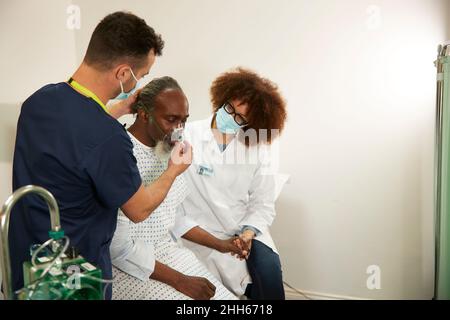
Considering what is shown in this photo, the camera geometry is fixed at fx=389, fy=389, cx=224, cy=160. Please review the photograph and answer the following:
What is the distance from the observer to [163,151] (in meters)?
1.40

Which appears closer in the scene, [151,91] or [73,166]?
[73,166]

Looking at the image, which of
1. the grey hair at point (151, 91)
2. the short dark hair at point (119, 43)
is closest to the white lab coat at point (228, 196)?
the grey hair at point (151, 91)

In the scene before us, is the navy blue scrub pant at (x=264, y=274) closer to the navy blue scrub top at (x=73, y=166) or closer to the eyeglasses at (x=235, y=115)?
the eyeglasses at (x=235, y=115)

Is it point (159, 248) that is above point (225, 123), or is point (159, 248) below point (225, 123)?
below

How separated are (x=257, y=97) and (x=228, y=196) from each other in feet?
1.24

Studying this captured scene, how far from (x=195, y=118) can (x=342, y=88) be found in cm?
53

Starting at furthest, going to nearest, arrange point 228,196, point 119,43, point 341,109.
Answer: point 228,196 < point 341,109 < point 119,43

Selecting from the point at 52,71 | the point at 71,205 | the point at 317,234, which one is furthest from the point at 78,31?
the point at 317,234

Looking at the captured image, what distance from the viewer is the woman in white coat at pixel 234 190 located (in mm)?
1415

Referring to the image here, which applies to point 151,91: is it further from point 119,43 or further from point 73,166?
point 73,166

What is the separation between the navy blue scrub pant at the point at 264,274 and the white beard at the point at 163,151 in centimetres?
45

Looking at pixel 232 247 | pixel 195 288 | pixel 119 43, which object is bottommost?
pixel 195 288

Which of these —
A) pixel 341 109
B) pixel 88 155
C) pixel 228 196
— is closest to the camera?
pixel 88 155

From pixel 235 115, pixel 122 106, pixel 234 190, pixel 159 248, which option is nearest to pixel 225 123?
pixel 235 115
